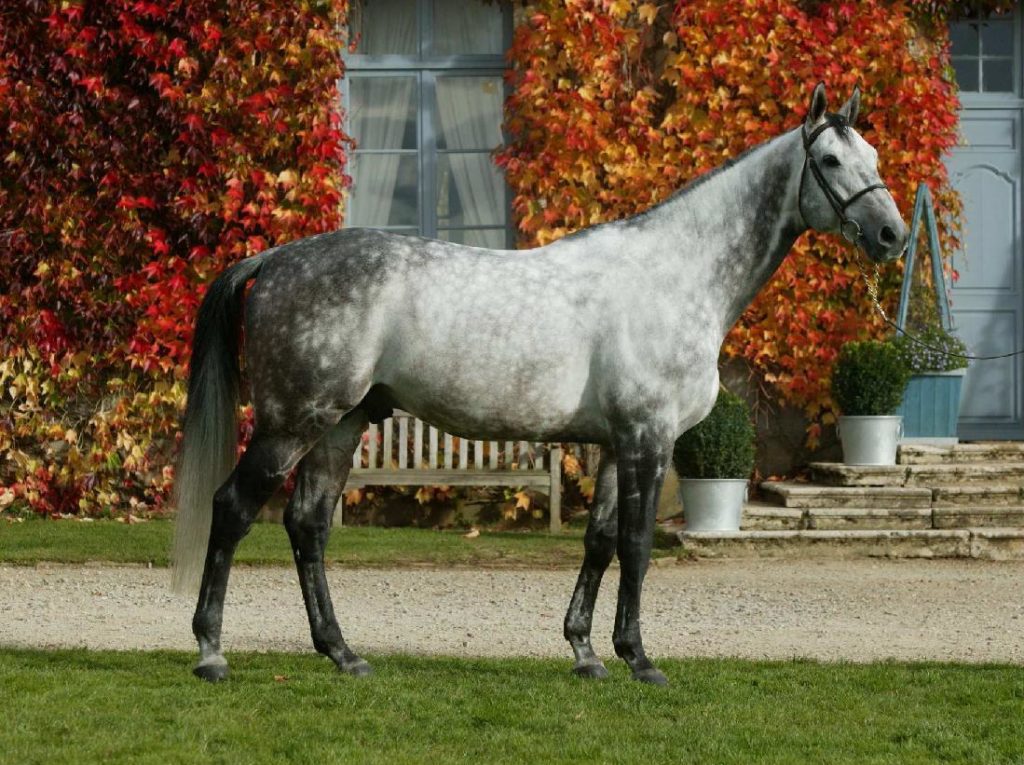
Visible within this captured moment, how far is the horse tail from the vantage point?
4988 mm

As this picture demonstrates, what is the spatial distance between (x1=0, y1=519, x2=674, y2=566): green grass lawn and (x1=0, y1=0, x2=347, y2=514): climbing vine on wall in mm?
1002

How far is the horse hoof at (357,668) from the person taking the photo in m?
5.02

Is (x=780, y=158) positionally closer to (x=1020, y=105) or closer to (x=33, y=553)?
(x=33, y=553)

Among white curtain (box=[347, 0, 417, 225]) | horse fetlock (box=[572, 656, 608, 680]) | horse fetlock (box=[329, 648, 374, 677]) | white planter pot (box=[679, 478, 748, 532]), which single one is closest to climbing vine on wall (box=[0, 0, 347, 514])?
white curtain (box=[347, 0, 417, 225])

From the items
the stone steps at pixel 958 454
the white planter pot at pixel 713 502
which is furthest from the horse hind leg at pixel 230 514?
the stone steps at pixel 958 454

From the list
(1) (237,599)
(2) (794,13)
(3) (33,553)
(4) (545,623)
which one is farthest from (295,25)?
(4) (545,623)

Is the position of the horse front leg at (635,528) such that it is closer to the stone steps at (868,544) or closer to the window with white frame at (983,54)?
the stone steps at (868,544)

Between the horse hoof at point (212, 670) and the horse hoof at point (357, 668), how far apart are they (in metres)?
0.42

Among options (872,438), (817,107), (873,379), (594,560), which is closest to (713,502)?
→ (872,438)

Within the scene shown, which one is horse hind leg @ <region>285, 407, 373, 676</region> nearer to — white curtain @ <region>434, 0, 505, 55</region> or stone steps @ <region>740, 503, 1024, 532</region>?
stone steps @ <region>740, 503, 1024, 532</region>

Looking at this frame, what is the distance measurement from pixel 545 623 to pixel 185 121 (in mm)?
5520

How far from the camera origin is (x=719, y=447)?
9.09 meters

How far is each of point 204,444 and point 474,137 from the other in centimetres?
651

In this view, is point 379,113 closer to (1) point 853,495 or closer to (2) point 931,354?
(2) point 931,354
